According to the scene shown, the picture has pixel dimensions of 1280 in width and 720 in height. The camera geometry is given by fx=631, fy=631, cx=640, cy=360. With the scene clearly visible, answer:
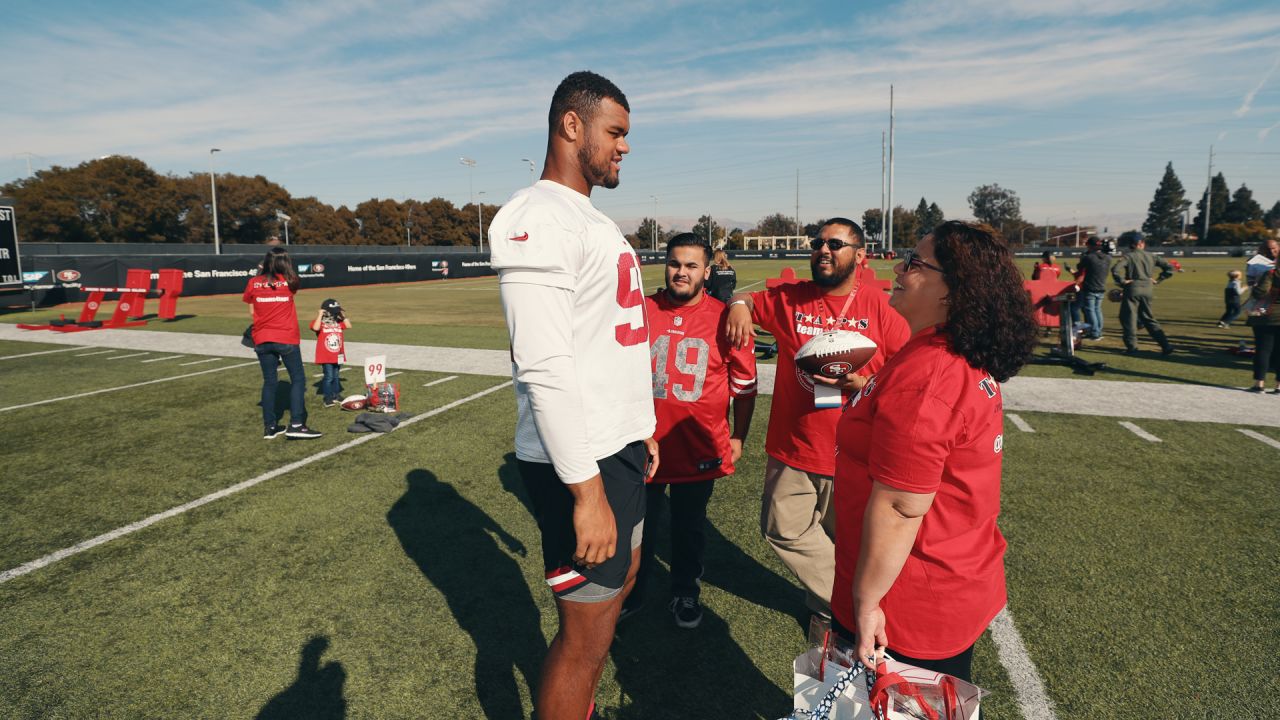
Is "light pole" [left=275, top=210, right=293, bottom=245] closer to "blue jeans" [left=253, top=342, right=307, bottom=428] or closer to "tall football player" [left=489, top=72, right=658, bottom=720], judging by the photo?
"blue jeans" [left=253, top=342, right=307, bottom=428]

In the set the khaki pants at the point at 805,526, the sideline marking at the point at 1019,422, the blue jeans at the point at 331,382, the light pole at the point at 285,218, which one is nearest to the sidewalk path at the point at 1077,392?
the sideline marking at the point at 1019,422

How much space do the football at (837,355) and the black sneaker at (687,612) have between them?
4.85ft

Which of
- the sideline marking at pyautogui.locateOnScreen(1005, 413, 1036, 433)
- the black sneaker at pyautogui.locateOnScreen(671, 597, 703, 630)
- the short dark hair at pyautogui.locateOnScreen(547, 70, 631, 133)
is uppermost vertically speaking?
the short dark hair at pyautogui.locateOnScreen(547, 70, 631, 133)

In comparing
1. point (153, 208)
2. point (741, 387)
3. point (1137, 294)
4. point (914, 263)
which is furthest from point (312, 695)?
point (153, 208)

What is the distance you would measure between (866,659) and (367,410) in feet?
23.5

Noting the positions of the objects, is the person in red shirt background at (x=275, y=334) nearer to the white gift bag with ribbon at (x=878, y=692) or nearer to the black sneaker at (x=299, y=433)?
the black sneaker at (x=299, y=433)

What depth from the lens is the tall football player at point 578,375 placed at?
65.0 inches

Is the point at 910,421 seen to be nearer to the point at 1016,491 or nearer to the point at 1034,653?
the point at 1034,653

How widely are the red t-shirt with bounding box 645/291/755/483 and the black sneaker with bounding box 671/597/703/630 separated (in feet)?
2.13

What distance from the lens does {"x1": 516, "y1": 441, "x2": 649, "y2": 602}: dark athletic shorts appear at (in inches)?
73.5

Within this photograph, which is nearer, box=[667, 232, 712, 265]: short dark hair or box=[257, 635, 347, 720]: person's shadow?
box=[257, 635, 347, 720]: person's shadow

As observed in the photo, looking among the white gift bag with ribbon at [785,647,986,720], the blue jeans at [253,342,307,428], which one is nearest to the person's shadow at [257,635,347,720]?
the white gift bag with ribbon at [785,647,986,720]

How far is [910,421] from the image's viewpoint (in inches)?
61.7

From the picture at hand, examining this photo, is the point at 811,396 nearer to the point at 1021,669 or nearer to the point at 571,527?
the point at 1021,669
